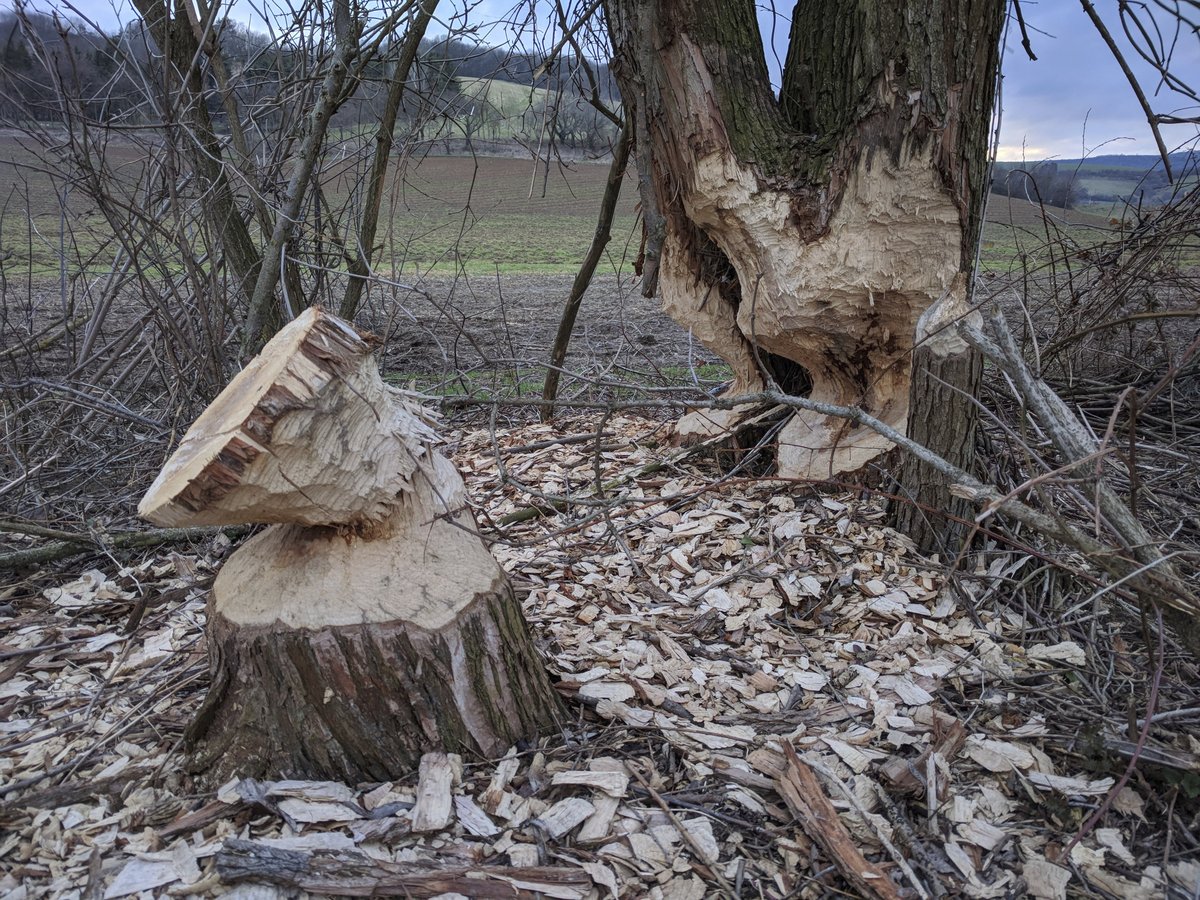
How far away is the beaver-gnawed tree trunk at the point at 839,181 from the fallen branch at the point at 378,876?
5.41 feet

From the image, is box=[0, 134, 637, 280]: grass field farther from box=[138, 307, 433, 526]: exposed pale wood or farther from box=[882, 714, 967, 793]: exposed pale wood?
box=[882, 714, 967, 793]: exposed pale wood

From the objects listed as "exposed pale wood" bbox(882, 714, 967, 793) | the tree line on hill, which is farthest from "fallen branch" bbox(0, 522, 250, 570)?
"exposed pale wood" bbox(882, 714, 967, 793)

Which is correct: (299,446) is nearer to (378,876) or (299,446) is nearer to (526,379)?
(378,876)

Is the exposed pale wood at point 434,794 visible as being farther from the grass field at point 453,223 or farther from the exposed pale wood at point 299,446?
the grass field at point 453,223

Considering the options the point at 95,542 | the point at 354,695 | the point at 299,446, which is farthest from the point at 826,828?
the point at 95,542

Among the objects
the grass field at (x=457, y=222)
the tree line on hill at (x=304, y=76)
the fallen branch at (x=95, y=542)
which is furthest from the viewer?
the grass field at (x=457, y=222)

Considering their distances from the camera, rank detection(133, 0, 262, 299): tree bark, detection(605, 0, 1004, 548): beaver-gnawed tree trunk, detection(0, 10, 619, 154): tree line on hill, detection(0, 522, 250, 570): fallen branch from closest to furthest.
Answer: detection(605, 0, 1004, 548): beaver-gnawed tree trunk, detection(0, 522, 250, 570): fallen branch, detection(0, 10, 619, 154): tree line on hill, detection(133, 0, 262, 299): tree bark

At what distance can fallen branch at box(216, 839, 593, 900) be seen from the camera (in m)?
1.62

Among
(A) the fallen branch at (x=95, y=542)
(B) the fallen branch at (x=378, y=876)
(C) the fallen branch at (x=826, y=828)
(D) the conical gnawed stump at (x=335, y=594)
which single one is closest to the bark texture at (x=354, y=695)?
(D) the conical gnawed stump at (x=335, y=594)

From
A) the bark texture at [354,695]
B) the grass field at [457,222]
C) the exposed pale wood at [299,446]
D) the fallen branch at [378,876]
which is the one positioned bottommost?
the fallen branch at [378,876]

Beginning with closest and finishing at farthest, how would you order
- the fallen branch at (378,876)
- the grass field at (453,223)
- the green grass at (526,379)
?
the fallen branch at (378,876), the grass field at (453,223), the green grass at (526,379)

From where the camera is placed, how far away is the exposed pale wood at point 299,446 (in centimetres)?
170

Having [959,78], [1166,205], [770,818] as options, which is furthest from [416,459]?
[1166,205]

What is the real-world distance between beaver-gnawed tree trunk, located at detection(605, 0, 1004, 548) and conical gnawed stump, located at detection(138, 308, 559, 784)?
1.26 meters
